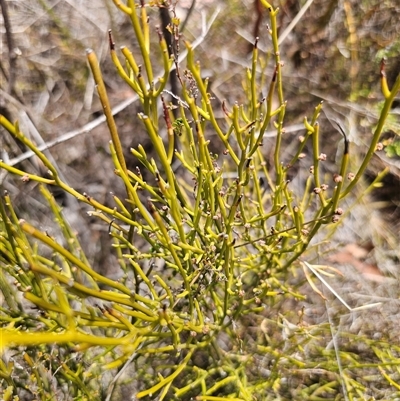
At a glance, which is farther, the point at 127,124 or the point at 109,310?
the point at 127,124

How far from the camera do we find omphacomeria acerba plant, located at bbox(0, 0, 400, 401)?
823mm

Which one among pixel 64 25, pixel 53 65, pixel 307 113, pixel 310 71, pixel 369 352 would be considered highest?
pixel 64 25

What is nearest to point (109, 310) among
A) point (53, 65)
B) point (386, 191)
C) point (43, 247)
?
point (43, 247)

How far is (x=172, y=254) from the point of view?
102 centimetres

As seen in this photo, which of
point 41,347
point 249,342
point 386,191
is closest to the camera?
point 41,347

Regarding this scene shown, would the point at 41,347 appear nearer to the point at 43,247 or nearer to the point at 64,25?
the point at 43,247

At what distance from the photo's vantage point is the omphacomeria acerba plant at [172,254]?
0.82 m

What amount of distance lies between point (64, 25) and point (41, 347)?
7.15ft

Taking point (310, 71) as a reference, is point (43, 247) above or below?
below

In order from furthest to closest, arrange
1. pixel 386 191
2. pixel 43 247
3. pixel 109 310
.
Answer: pixel 386 191 → pixel 43 247 → pixel 109 310

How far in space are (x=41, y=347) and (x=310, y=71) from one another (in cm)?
225

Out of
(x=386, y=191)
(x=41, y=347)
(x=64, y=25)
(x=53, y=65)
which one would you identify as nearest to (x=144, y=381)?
(x=41, y=347)

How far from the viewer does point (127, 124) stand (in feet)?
8.57

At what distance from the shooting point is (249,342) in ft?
6.24
